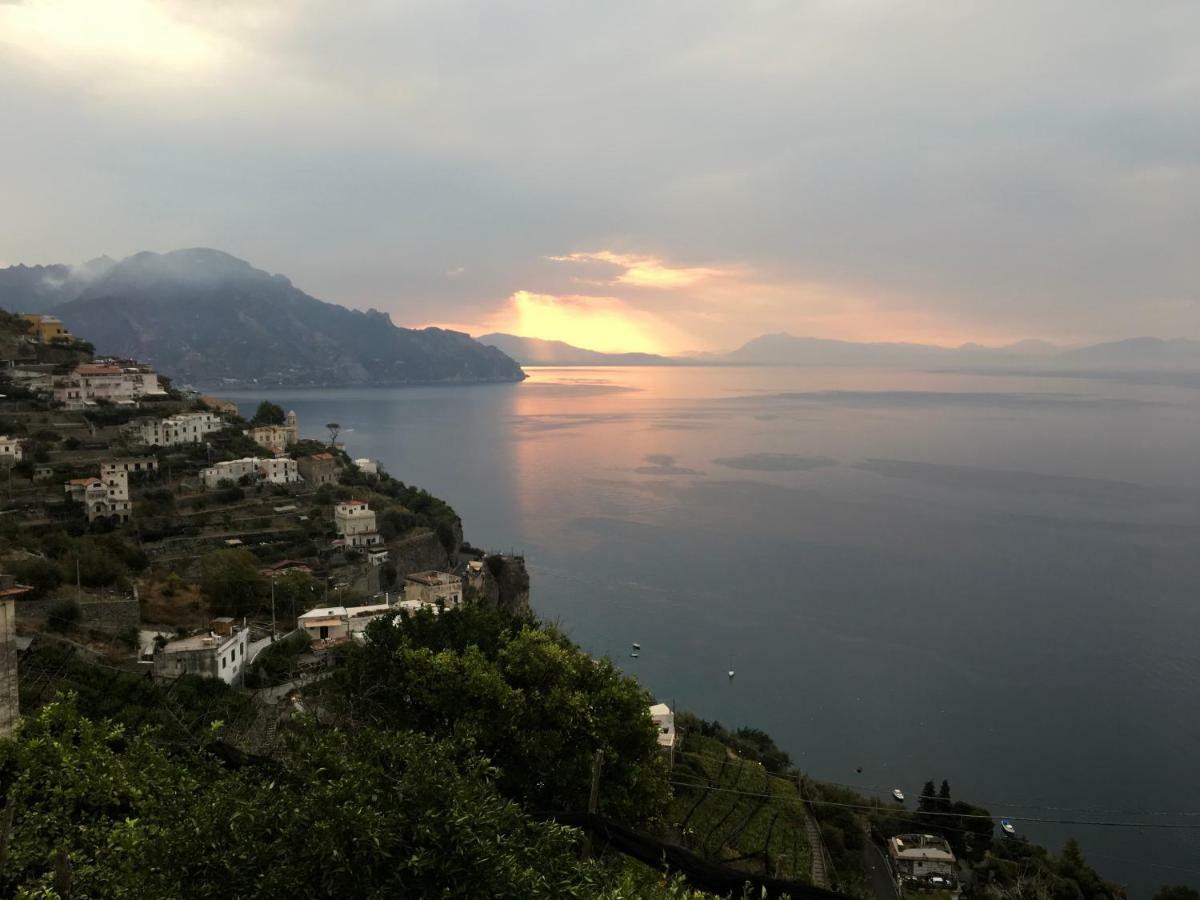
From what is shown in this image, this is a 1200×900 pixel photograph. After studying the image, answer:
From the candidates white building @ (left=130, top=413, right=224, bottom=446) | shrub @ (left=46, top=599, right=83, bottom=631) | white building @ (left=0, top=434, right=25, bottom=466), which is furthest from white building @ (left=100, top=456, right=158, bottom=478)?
shrub @ (left=46, top=599, right=83, bottom=631)

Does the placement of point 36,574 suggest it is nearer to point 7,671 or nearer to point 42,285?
point 7,671

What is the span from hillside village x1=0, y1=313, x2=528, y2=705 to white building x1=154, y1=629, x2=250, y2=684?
0.03 meters

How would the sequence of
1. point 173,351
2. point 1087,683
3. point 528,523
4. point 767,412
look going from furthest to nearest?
point 173,351, point 767,412, point 528,523, point 1087,683

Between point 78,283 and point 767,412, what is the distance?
177 meters

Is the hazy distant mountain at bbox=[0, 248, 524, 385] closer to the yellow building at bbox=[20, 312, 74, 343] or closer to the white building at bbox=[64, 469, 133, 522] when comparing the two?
the yellow building at bbox=[20, 312, 74, 343]

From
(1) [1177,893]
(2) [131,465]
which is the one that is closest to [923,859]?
(1) [1177,893]

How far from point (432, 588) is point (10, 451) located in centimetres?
1561

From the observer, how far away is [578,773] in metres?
8.31

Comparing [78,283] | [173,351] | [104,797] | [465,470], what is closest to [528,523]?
[465,470]

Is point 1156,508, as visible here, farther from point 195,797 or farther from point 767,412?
point 767,412

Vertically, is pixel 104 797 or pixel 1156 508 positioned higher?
pixel 104 797

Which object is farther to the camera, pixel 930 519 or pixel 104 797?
pixel 930 519

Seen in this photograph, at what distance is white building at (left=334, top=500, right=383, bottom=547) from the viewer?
26469mm

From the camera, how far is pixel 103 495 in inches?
917
